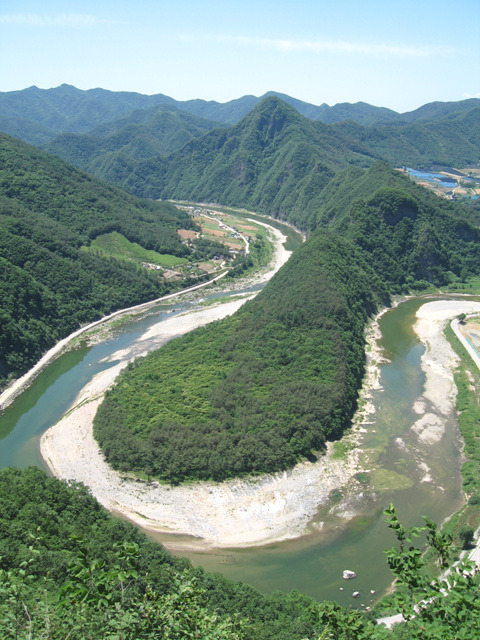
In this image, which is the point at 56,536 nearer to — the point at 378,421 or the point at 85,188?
the point at 378,421

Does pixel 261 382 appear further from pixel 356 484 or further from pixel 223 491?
pixel 356 484

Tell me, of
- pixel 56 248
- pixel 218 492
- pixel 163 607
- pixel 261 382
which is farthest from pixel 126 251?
pixel 163 607

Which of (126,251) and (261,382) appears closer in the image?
(261,382)

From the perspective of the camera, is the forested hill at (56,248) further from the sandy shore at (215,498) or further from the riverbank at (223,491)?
the sandy shore at (215,498)

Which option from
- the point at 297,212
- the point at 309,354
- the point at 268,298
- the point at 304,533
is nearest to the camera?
the point at 304,533

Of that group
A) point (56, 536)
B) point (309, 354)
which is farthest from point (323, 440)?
point (56, 536)

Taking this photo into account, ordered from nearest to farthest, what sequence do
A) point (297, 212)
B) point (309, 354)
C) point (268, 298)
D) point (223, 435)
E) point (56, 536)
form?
point (56, 536)
point (223, 435)
point (309, 354)
point (268, 298)
point (297, 212)

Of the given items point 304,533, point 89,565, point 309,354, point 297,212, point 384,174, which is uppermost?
point 384,174
